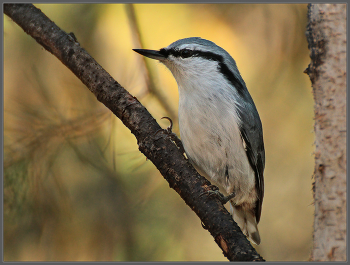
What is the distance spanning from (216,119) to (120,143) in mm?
767

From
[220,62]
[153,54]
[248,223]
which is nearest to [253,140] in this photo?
[220,62]

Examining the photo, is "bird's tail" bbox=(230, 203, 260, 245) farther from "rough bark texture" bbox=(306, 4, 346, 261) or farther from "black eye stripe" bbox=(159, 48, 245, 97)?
"rough bark texture" bbox=(306, 4, 346, 261)

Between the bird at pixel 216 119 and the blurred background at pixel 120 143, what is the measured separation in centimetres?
27

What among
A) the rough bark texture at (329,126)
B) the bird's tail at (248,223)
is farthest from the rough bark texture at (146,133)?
the bird's tail at (248,223)

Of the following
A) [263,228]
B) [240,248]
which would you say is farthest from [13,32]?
[263,228]

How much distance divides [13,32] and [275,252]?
2.60m

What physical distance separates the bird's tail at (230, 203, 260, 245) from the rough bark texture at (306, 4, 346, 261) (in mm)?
1137

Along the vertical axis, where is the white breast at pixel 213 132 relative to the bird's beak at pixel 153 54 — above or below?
below

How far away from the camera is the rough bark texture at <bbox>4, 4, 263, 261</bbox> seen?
4.07 ft

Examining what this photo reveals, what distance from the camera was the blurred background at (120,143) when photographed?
2.11 metres

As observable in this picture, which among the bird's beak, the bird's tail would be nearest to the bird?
the bird's beak

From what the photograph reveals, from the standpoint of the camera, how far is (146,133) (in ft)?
4.98

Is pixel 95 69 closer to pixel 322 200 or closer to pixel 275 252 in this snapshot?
pixel 322 200

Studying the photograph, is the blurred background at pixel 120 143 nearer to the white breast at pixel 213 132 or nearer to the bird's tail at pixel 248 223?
the bird's tail at pixel 248 223
